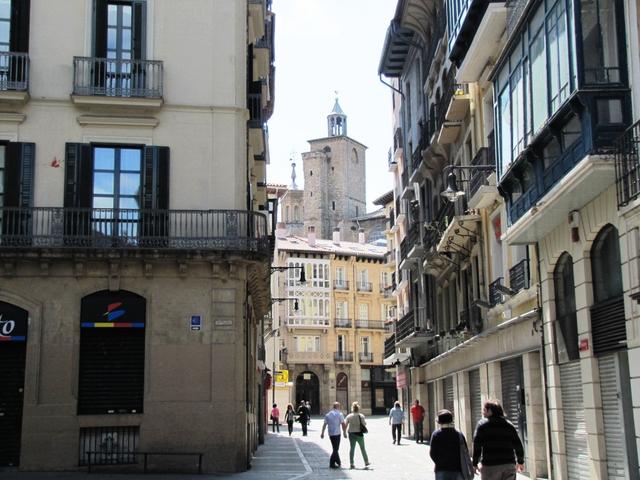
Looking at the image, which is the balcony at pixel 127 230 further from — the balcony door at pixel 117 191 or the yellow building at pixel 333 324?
the yellow building at pixel 333 324

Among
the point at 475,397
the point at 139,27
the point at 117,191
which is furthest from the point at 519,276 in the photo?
the point at 139,27

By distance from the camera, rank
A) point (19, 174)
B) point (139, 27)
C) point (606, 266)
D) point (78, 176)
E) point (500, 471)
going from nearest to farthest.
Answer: point (500, 471) < point (606, 266) < point (19, 174) < point (78, 176) < point (139, 27)

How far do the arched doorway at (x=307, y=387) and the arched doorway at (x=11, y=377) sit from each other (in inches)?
2639

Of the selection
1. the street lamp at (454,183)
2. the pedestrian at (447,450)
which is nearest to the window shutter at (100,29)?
the street lamp at (454,183)

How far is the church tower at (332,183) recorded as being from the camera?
455 feet

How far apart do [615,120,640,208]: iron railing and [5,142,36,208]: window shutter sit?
44.0 feet

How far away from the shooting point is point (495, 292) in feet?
76.3

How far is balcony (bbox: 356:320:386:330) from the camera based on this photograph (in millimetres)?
91312

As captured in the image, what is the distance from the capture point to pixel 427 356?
3612 cm

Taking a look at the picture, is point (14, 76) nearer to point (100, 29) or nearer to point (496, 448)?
point (100, 29)

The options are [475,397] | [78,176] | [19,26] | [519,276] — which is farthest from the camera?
[475,397]

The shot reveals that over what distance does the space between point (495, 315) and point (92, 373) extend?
9484 mm

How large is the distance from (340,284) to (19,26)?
69876mm

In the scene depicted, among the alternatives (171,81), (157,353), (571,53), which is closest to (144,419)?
(157,353)
